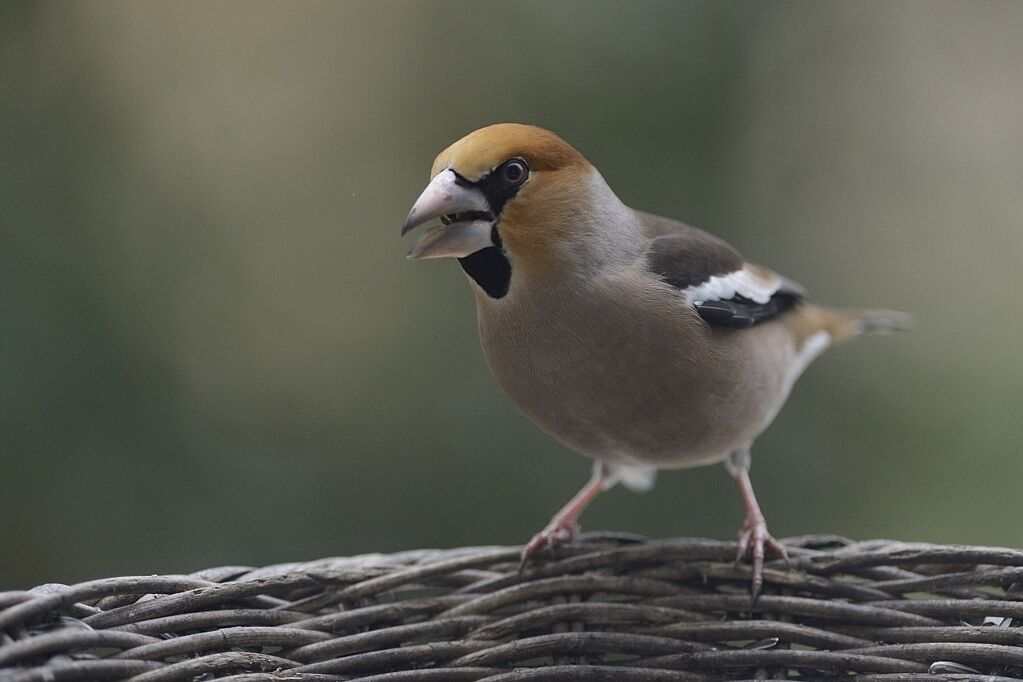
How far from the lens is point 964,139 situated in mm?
4219

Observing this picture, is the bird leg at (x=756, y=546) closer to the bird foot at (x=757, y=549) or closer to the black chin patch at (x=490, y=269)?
the bird foot at (x=757, y=549)

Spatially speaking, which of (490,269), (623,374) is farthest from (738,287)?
(490,269)

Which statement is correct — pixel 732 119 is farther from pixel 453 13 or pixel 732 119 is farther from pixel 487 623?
pixel 487 623

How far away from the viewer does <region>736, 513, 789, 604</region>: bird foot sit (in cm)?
185

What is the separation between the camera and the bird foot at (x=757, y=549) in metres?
1.85

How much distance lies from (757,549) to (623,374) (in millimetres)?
413

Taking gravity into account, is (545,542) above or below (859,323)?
below

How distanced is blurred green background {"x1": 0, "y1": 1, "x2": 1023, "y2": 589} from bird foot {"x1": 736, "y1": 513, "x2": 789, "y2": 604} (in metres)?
1.42

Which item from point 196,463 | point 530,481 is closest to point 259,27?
point 196,463

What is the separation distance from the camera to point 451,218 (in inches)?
78.1

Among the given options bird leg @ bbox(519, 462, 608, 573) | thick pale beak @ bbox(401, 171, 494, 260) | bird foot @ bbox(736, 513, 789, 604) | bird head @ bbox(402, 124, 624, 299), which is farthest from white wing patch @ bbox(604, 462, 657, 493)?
thick pale beak @ bbox(401, 171, 494, 260)

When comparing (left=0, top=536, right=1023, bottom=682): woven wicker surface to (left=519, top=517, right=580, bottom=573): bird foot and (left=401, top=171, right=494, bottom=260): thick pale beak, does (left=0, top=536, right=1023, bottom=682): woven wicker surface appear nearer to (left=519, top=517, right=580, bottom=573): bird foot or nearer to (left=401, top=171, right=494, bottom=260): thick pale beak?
(left=519, top=517, right=580, bottom=573): bird foot

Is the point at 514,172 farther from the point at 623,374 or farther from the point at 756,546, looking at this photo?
the point at 756,546

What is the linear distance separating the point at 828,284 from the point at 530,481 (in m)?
1.40
